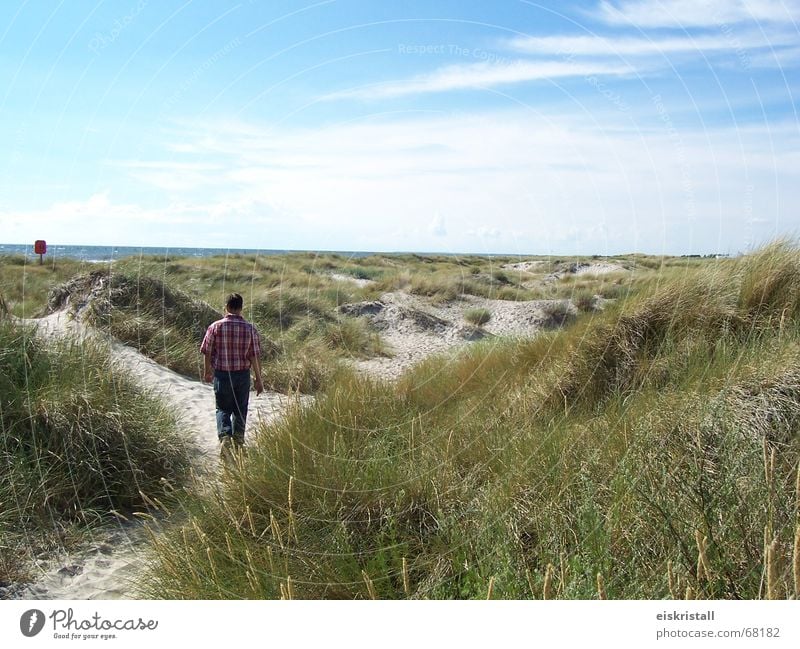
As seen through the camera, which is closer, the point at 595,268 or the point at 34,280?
the point at 34,280

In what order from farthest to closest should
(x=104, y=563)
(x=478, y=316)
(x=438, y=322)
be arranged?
(x=478, y=316)
(x=438, y=322)
(x=104, y=563)

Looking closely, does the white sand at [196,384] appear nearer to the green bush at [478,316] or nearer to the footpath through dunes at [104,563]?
the footpath through dunes at [104,563]

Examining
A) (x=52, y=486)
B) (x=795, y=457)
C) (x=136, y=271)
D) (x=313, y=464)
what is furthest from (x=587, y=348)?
(x=136, y=271)

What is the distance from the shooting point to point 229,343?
5.86 metres

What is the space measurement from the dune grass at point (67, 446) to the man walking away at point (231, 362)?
1.87 feet

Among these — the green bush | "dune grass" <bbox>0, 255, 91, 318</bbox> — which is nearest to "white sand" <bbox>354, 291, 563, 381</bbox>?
the green bush

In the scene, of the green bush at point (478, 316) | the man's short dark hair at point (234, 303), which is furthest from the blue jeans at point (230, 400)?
the green bush at point (478, 316)

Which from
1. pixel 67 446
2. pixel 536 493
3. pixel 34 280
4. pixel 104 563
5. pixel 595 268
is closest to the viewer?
pixel 536 493

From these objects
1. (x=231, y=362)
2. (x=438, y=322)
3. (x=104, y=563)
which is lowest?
(x=104, y=563)

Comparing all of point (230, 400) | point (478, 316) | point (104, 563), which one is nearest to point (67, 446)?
point (104, 563)

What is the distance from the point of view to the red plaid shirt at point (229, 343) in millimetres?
5859

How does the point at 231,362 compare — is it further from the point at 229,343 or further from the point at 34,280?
the point at 34,280

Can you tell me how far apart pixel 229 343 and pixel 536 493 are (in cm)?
336
